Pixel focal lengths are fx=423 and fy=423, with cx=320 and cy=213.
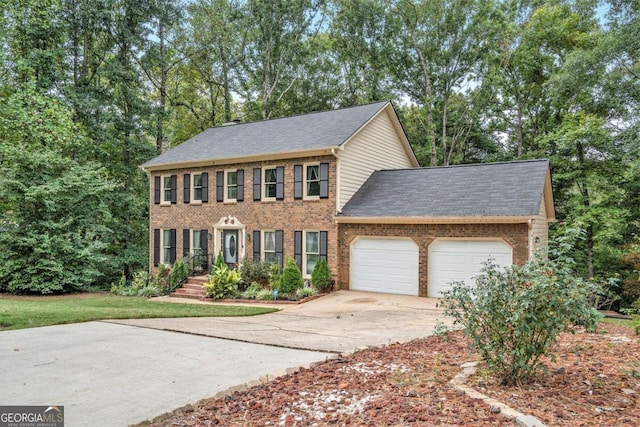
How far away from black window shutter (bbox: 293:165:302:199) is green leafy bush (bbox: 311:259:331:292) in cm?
270

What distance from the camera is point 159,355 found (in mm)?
6023

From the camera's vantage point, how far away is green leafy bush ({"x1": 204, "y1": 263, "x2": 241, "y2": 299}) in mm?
14898

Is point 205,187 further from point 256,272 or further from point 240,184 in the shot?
point 256,272

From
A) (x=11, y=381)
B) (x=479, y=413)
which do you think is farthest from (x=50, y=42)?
(x=479, y=413)

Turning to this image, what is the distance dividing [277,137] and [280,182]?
8.01ft

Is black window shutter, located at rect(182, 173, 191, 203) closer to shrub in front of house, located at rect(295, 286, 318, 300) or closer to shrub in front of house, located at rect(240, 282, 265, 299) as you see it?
shrub in front of house, located at rect(240, 282, 265, 299)

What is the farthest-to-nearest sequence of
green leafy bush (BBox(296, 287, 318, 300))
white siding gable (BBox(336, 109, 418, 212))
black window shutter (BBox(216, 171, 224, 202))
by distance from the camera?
1. black window shutter (BBox(216, 171, 224, 202))
2. white siding gable (BBox(336, 109, 418, 212))
3. green leafy bush (BBox(296, 287, 318, 300))

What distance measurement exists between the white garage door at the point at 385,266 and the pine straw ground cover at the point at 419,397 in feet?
27.5

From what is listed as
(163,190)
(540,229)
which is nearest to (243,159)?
(163,190)

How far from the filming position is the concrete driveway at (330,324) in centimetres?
724

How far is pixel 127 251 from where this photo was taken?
896 inches

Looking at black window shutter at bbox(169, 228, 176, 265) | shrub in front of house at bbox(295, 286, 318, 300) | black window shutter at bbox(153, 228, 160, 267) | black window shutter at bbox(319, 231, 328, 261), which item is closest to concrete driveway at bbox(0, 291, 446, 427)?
shrub in front of house at bbox(295, 286, 318, 300)

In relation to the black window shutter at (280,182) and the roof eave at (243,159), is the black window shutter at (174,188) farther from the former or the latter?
the black window shutter at (280,182)

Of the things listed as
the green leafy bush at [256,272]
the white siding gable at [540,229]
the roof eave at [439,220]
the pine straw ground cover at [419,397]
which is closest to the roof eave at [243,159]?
A: the roof eave at [439,220]
